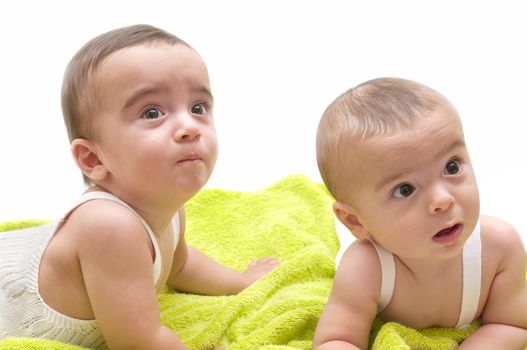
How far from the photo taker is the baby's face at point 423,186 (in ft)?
4.28

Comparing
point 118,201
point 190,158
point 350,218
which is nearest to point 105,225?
point 118,201

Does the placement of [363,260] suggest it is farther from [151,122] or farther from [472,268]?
[151,122]

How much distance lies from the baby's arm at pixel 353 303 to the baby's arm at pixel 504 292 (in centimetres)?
18

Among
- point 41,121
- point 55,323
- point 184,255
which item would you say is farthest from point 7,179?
point 55,323

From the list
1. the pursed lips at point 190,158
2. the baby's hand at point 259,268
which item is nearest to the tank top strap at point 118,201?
the pursed lips at point 190,158

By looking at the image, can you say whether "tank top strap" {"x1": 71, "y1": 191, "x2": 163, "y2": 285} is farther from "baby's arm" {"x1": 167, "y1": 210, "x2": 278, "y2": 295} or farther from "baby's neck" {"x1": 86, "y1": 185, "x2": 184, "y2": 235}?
"baby's arm" {"x1": 167, "y1": 210, "x2": 278, "y2": 295}

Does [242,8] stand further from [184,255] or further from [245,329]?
[245,329]

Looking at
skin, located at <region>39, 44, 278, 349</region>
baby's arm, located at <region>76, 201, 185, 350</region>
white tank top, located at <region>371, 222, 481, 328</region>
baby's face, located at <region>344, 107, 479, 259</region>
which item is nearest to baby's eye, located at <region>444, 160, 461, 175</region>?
baby's face, located at <region>344, 107, 479, 259</region>

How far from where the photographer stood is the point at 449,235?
1.33 metres

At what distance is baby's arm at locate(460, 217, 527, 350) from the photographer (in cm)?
144

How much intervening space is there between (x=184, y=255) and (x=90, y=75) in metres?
0.51

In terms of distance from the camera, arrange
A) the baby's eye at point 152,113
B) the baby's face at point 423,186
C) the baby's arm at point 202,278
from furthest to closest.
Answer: the baby's arm at point 202,278
the baby's eye at point 152,113
the baby's face at point 423,186

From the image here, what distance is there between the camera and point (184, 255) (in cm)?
176

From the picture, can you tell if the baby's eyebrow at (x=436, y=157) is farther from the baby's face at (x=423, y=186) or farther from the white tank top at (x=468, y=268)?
the white tank top at (x=468, y=268)
